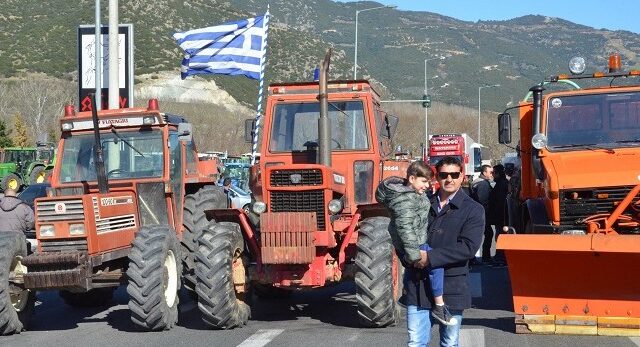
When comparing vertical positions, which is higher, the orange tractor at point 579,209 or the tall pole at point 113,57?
the tall pole at point 113,57

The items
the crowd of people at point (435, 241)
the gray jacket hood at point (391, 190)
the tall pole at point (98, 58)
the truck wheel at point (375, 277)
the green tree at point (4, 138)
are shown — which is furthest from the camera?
the green tree at point (4, 138)

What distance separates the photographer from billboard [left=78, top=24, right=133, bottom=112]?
20938 millimetres

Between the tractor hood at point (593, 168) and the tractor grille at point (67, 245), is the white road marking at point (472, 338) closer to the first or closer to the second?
the tractor hood at point (593, 168)

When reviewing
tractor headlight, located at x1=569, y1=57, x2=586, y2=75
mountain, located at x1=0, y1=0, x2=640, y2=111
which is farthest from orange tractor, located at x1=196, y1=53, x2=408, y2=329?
mountain, located at x1=0, y1=0, x2=640, y2=111

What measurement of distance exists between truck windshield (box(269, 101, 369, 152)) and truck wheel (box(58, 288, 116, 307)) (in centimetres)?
310

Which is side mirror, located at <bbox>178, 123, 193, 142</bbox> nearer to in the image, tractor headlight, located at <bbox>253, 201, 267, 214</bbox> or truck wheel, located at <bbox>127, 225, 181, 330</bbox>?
truck wheel, located at <bbox>127, 225, 181, 330</bbox>

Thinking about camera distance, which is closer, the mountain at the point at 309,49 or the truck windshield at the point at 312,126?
the truck windshield at the point at 312,126

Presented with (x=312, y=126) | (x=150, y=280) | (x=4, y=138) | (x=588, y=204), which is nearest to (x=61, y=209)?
→ (x=150, y=280)

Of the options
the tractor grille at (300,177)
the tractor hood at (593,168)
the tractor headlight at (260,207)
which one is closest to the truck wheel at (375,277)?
the tractor grille at (300,177)

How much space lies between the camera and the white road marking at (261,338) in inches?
413

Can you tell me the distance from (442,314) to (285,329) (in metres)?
4.75

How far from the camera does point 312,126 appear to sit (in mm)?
Result: 12891

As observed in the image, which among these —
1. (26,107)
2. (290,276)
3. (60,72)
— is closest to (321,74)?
(290,276)

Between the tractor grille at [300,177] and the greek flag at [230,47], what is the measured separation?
7.98m
